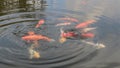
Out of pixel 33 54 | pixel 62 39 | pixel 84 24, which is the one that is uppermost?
pixel 84 24

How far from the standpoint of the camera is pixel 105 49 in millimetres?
4934

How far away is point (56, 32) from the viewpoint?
567 cm

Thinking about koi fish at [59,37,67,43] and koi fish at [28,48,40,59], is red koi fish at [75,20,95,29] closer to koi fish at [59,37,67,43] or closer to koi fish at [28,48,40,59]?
koi fish at [59,37,67,43]

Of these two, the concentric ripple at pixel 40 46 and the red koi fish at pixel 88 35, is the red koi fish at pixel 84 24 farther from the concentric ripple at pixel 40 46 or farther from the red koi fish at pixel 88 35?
the red koi fish at pixel 88 35

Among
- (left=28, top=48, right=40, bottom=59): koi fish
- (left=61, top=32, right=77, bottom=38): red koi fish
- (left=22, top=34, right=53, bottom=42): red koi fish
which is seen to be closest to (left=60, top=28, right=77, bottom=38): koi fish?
(left=61, top=32, right=77, bottom=38): red koi fish

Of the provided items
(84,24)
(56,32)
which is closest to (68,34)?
(56,32)

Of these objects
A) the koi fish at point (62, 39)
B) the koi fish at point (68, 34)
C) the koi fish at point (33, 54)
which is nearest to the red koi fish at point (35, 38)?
the koi fish at point (62, 39)

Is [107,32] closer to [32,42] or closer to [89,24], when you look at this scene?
[89,24]

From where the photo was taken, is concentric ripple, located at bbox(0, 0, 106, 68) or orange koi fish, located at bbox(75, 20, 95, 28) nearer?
concentric ripple, located at bbox(0, 0, 106, 68)

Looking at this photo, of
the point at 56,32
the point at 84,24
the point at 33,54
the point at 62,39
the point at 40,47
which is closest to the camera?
the point at 33,54

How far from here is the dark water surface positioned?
15.0ft

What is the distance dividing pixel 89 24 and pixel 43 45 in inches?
53.0

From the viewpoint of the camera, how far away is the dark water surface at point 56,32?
4566mm

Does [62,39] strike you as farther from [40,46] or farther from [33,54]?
[33,54]
